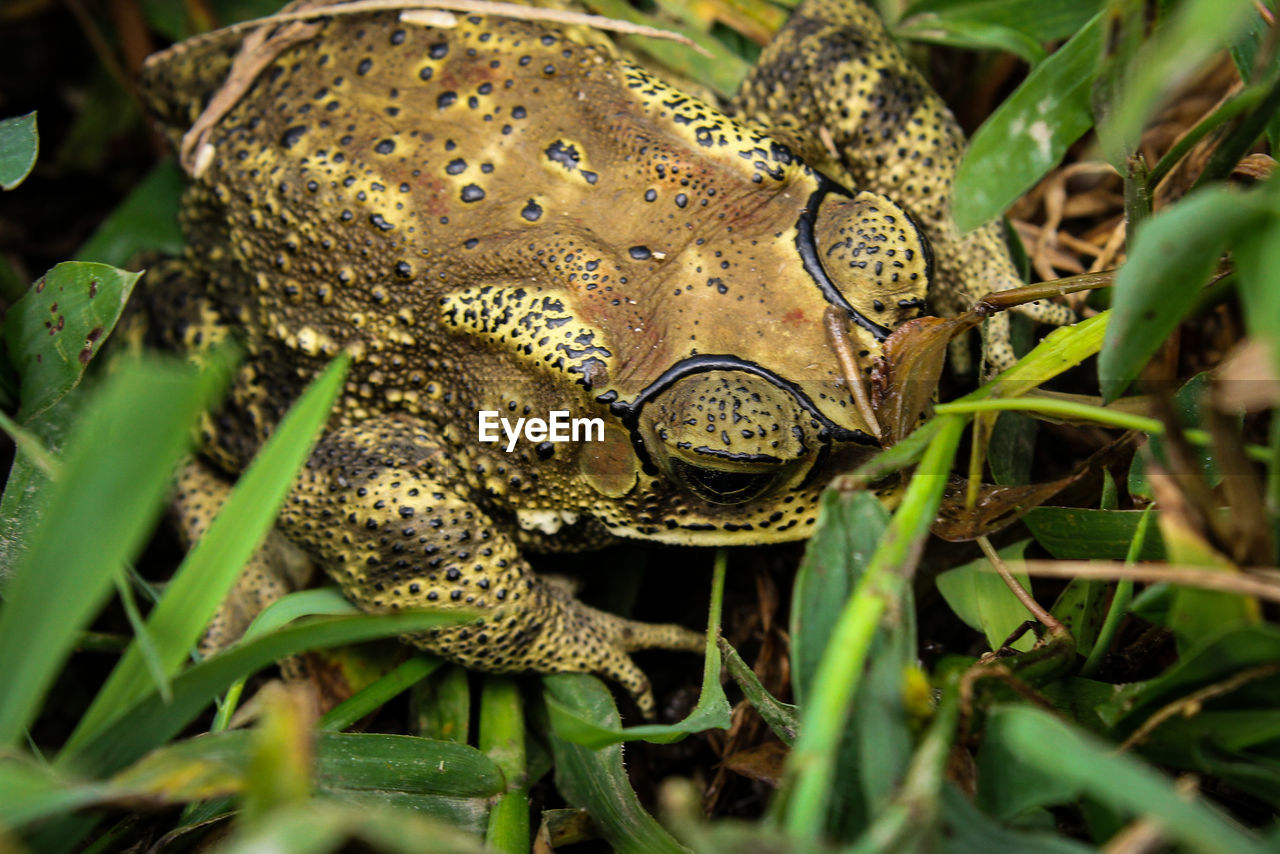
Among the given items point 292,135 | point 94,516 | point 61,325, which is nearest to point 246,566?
point 61,325

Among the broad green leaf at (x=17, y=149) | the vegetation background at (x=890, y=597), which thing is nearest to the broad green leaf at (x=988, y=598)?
the vegetation background at (x=890, y=597)

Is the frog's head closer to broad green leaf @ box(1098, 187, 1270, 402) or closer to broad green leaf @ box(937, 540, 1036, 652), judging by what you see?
broad green leaf @ box(937, 540, 1036, 652)

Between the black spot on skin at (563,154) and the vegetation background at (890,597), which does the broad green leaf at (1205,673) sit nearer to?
the vegetation background at (890,597)

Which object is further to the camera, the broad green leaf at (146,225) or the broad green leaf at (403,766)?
the broad green leaf at (146,225)

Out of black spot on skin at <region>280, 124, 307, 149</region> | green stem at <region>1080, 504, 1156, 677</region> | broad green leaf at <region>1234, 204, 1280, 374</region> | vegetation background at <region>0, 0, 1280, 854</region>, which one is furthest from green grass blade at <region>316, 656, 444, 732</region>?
broad green leaf at <region>1234, 204, 1280, 374</region>

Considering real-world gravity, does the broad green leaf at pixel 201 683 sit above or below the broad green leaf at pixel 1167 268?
below

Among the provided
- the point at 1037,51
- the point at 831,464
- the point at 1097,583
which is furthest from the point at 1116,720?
the point at 1037,51
